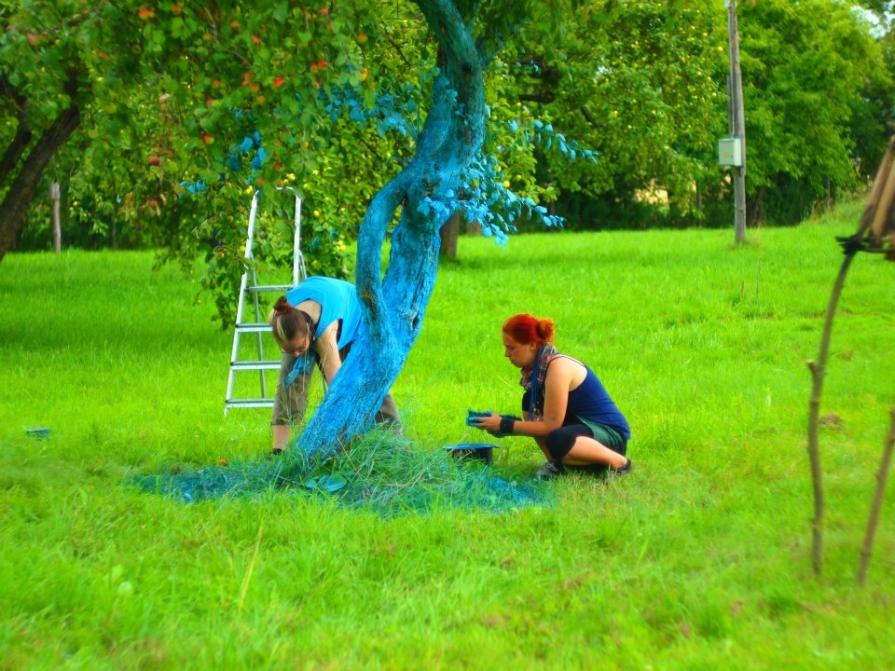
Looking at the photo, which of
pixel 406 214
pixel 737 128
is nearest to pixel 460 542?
pixel 406 214

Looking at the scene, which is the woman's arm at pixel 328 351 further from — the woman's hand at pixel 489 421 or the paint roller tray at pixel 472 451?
the woman's hand at pixel 489 421

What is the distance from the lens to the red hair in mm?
7172

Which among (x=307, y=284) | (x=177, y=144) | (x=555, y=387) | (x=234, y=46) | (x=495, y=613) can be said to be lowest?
(x=495, y=613)

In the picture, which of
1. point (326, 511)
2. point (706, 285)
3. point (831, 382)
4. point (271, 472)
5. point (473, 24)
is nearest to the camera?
point (326, 511)

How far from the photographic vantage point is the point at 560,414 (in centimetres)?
724

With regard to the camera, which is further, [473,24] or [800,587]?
[473,24]

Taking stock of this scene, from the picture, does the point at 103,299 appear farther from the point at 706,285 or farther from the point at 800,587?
the point at 800,587

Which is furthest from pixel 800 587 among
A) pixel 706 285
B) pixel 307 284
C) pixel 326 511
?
pixel 706 285

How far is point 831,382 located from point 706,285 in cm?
658

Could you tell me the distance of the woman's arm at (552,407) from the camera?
23.7ft

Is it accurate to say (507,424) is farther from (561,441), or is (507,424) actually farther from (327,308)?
(327,308)

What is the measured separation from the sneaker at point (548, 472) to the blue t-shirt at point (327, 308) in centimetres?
144


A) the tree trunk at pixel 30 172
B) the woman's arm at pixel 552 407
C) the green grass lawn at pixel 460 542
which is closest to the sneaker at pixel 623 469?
the green grass lawn at pixel 460 542

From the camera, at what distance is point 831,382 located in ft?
34.7
